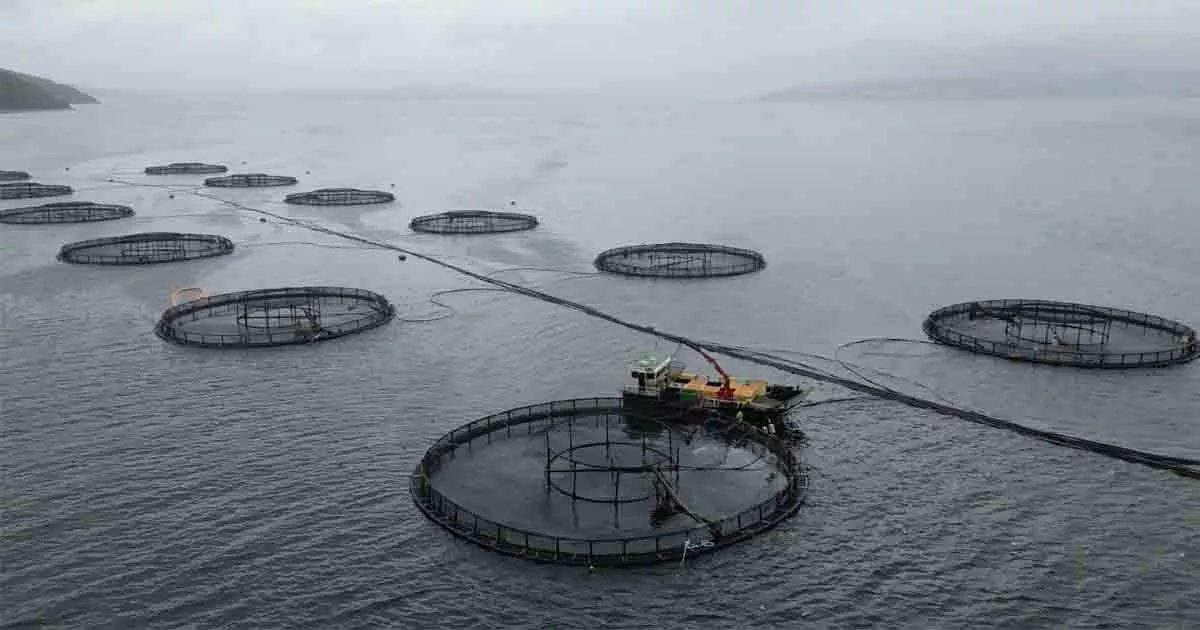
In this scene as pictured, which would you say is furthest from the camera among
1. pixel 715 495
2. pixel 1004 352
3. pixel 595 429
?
pixel 1004 352

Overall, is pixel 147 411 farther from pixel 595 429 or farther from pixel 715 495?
pixel 715 495

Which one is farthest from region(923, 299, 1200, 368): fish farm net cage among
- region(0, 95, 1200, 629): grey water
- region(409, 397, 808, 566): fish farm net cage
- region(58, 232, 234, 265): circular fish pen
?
region(58, 232, 234, 265): circular fish pen

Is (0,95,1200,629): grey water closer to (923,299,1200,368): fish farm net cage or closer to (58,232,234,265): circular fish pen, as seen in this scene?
(923,299,1200,368): fish farm net cage

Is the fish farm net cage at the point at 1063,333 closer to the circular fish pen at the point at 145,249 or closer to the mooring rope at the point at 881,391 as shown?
the mooring rope at the point at 881,391

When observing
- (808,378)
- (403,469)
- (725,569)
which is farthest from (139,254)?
(725,569)

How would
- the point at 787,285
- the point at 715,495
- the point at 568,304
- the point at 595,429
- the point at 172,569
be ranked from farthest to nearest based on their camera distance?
the point at 787,285, the point at 568,304, the point at 595,429, the point at 715,495, the point at 172,569

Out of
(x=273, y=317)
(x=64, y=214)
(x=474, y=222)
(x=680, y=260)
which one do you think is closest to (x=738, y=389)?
(x=273, y=317)

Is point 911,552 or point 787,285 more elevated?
point 787,285

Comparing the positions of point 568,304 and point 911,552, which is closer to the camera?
point 911,552
